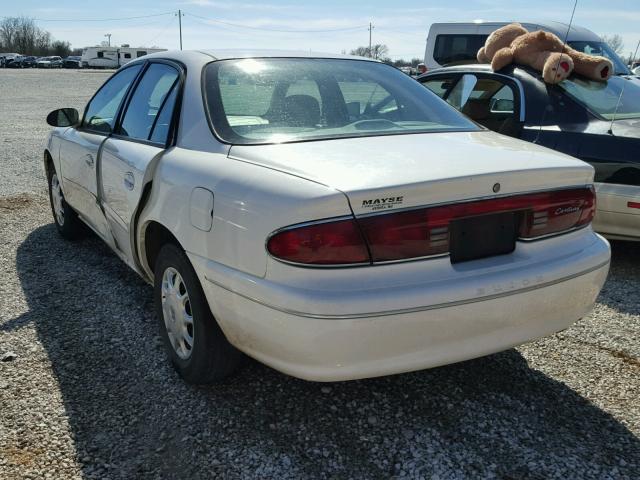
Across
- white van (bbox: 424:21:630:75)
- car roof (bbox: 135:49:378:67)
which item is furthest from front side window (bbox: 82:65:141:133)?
white van (bbox: 424:21:630:75)

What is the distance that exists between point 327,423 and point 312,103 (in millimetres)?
1513

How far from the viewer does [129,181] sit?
3.20 m

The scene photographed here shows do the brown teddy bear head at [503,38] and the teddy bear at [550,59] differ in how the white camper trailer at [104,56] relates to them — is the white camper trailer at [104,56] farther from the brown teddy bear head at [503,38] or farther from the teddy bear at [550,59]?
the teddy bear at [550,59]

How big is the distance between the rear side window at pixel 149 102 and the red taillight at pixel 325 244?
1.27 meters

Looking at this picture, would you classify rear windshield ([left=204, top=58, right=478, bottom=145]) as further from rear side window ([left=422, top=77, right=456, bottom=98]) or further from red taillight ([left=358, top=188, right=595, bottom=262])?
rear side window ([left=422, top=77, right=456, bottom=98])

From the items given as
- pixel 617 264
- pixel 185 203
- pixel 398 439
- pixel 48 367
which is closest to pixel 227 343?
pixel 185 203

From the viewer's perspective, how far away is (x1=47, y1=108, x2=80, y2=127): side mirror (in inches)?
181

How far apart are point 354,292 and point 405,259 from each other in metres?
0.23

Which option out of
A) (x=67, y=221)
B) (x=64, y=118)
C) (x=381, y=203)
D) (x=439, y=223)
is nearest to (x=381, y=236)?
(x=381, y=203)

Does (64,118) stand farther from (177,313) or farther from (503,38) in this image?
(503,38)

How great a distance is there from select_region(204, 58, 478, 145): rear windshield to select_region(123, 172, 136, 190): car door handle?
611 millimetres

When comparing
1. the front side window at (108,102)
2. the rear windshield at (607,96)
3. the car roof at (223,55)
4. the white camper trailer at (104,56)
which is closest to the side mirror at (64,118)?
the front side window at (108,102)

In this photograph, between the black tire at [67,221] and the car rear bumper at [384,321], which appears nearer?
the car rear bumper at [384,321]

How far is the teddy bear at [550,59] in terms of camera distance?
5160 mm
